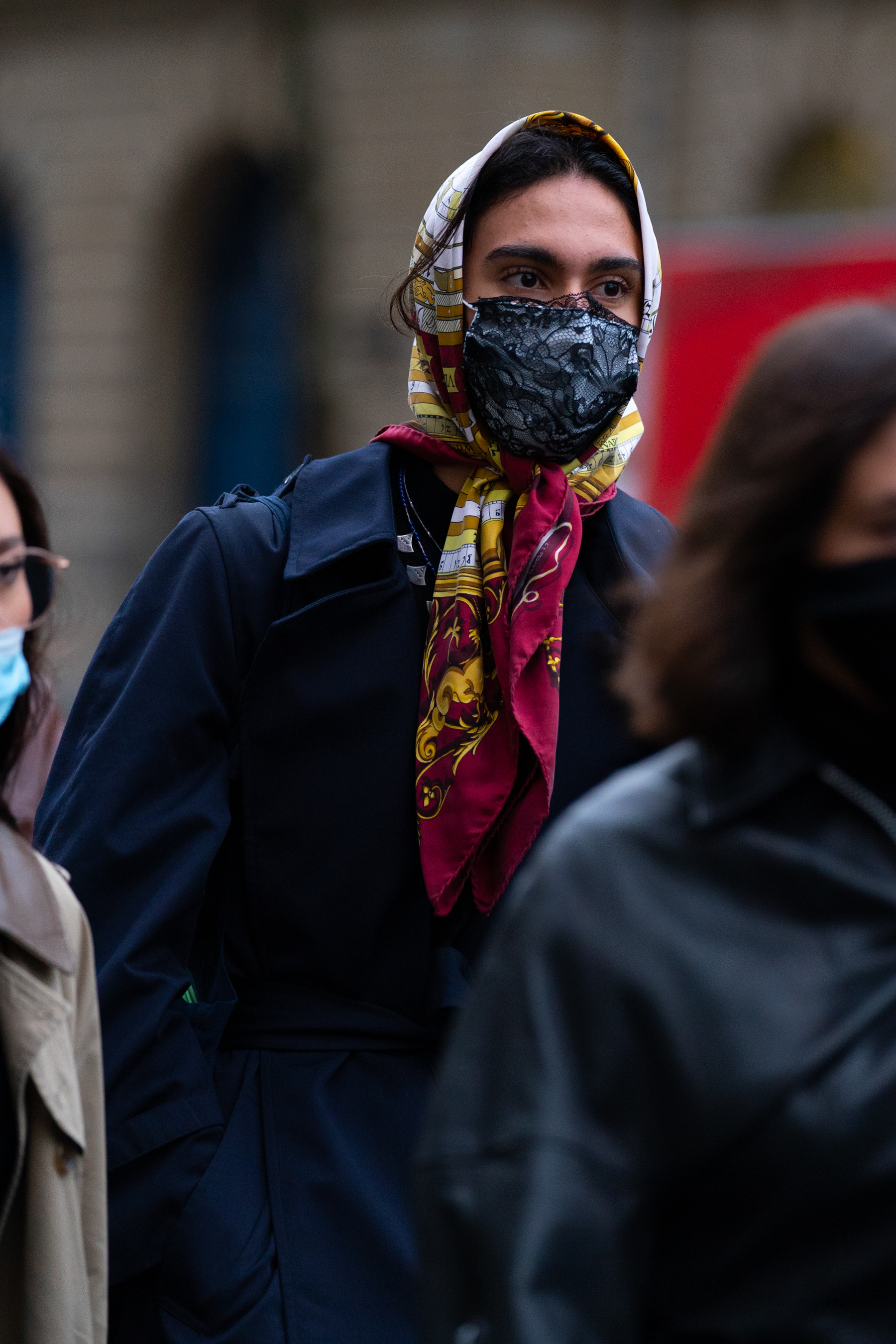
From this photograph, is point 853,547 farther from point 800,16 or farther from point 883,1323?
point 800,16

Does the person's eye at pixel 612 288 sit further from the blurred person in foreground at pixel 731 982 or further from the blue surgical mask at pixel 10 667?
the blurred person in foreground at pixel 731 982

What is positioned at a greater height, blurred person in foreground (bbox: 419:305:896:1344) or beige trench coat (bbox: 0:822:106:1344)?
blurred person in foreground (bbox: 419:305:896:1344)

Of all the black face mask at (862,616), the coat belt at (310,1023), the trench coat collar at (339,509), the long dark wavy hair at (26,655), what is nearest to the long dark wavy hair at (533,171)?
the trench coat collar at (339,509)

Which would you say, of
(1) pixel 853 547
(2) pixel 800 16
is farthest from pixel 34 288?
(1) pixel 853 547

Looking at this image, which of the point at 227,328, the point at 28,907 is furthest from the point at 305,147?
the point at 28,907

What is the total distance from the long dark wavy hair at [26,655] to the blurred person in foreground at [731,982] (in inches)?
41.6

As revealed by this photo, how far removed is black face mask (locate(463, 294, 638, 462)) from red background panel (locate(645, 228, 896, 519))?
12.3 ft

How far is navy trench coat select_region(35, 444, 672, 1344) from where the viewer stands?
2.52 m

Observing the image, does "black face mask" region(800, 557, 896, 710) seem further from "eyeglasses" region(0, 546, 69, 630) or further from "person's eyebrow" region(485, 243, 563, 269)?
"person's eyebrow" region(485, 243, 563, 269)

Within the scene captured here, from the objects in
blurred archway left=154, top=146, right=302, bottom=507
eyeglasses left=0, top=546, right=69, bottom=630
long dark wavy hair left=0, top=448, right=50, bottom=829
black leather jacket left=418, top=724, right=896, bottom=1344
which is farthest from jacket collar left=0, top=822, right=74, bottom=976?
blurred archway left=154, top=146, right=302, bottom=507

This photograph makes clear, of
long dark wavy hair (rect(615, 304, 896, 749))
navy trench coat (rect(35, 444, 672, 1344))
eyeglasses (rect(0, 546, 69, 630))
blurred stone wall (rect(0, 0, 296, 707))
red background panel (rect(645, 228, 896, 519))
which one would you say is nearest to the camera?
long dark wavy hair (rect(615, 304, 896, 749))

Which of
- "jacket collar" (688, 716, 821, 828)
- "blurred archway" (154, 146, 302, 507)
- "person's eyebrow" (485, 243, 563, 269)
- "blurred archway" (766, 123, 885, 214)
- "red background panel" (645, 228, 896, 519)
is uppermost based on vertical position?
"person's eyebrow" (485, 243, 563, 269)

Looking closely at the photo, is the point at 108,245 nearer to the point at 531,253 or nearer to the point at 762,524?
the point at 531,253

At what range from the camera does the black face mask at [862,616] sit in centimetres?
161
